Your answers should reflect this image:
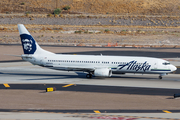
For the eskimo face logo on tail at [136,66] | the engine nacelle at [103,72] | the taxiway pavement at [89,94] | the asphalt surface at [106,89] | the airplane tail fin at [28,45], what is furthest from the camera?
the airplane tail fin at [28,45]

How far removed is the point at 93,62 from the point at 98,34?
7165 cm

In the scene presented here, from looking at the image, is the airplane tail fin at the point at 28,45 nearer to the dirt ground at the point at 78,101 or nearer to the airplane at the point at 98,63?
the airplane at the point at 98,63

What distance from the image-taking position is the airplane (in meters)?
44.3

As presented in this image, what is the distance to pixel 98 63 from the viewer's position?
45531 millimetres

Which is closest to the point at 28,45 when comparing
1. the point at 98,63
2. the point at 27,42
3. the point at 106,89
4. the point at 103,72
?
the point at 27,42

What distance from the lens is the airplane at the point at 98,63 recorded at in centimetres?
4434

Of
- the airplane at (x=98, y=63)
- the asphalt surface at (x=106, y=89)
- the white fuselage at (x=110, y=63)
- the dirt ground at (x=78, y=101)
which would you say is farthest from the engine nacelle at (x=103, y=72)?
the dirt ground at (x=78, y=101)

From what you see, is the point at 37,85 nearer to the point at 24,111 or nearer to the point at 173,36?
the point at 24,111

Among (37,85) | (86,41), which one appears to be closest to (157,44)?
(86,41)

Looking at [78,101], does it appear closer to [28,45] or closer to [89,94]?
[89,94]

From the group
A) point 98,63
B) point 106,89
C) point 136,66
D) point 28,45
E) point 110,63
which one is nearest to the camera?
point 106,89

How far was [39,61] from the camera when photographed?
47.0 meters

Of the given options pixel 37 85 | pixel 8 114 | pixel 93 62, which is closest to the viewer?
pixel 8 114

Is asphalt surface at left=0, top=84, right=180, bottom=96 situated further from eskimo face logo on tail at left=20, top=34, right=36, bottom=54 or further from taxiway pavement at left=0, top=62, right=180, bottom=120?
eskimo face logo on tail at left=20, top=34, right=36, bottom=54
